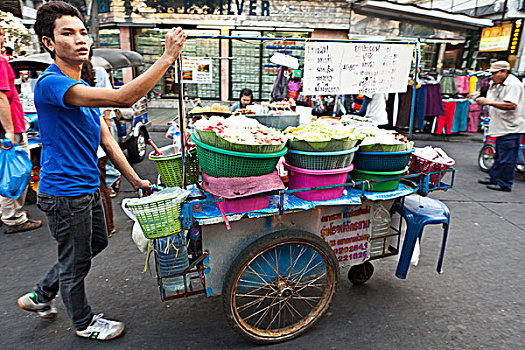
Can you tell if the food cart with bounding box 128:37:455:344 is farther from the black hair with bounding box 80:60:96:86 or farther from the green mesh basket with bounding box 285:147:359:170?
the black hair with bounding box 80:60:96:86

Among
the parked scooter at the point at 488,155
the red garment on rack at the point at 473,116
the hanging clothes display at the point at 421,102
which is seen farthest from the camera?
the red garment on rack at the point at 473,116

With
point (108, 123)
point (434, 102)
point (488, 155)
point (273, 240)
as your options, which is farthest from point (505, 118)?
point (108, 123)

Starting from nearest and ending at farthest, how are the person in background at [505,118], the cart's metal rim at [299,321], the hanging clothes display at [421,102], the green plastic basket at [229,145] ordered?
the green plastic basket at [229,145] < the cart's metal rim at [299,321] < the person in background at [505,118] < the hanging clothes display at [421,102]

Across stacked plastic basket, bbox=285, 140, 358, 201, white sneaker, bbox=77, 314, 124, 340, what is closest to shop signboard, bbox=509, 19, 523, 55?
stacked plastic basket, bbox=285, 140, 358, 201

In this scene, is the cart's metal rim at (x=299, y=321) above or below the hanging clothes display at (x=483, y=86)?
below

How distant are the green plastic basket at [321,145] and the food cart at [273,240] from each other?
0.87ft

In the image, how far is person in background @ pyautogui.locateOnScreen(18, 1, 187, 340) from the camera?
6.61ft

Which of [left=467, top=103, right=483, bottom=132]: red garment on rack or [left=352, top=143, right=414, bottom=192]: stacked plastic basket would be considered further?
[left=467, top=103, right=483, bottom=132]: red garment on rack

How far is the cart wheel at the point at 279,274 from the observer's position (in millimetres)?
2451

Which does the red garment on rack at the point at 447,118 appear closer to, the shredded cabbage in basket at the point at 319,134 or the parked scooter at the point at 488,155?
the parked scooter at the point at 488,155

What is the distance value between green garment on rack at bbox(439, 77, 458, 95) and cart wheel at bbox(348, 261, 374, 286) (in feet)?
30.4

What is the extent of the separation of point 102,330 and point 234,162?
169 cm

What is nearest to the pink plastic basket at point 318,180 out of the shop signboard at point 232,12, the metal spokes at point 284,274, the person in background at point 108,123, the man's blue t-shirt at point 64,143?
the metal spokes at point 284,274

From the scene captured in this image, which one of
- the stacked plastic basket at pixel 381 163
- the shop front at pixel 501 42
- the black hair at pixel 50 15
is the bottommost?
the stacked plastic basket at pixel 381 163
